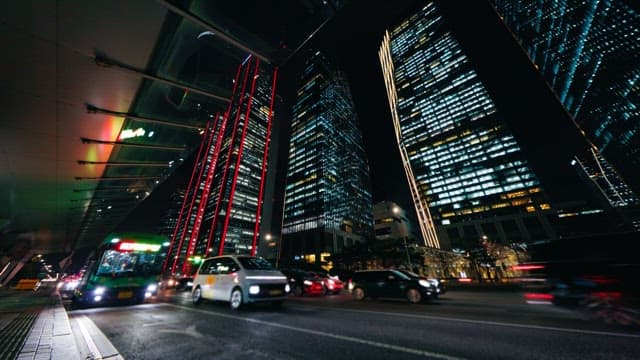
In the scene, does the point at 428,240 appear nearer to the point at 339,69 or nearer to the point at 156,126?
the point at 339,69

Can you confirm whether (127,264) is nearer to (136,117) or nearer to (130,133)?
(130,133)

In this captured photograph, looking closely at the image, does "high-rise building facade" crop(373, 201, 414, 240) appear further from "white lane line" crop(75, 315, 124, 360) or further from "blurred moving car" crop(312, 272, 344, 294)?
"white lane line" crop(75, 315, 124, 360)

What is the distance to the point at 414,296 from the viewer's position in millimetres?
9547

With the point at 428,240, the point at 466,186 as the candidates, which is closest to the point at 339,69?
the point at 466,186

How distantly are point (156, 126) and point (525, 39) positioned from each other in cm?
9457

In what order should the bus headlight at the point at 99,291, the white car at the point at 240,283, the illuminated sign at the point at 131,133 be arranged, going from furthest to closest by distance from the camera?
the bus headlight at the point at 99,291, the illuminated sign at the point at 131,133, the white car at the point at 240,283

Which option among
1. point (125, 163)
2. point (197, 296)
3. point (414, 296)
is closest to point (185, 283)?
point (197, 296)

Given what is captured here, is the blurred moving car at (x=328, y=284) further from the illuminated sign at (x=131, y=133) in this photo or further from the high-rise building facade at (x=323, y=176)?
the high-rise building facade at (x=323, y=176)

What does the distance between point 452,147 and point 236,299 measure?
111909 mm

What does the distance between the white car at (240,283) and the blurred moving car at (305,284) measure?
222 inches

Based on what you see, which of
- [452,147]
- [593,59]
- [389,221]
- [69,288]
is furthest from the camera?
[452,147]

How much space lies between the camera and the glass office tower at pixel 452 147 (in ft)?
264

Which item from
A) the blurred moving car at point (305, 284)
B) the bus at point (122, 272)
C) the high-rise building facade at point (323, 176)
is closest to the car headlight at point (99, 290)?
the bus at point (122, 272)

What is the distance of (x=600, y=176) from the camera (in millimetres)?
101250
